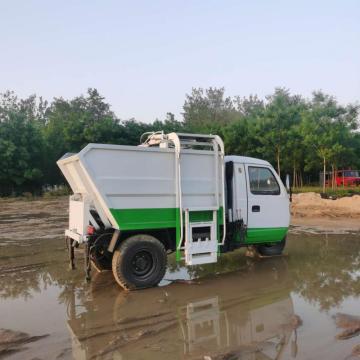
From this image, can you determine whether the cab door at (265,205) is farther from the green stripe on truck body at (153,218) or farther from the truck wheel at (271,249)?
the green stripe on truck body at (153,218)

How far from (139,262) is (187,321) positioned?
194 centimetres

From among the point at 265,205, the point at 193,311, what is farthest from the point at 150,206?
the point at 265,205

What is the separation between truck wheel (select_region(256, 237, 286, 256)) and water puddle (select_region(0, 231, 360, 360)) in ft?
0.92

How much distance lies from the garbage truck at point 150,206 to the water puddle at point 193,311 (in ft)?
1.82

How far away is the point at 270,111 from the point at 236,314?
29.3 m

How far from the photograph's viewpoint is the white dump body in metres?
7.13

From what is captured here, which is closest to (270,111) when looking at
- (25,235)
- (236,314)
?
(25,235)

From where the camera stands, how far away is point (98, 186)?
7039 millimetres

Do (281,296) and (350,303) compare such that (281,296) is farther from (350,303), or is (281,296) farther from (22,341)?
(22,341)

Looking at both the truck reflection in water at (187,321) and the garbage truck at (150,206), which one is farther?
the garbage truck at (150,206)

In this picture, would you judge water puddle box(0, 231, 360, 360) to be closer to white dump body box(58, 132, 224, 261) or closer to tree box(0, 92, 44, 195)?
white dump body box(58, 132, 224, 261)

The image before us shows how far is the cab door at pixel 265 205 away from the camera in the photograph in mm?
9094

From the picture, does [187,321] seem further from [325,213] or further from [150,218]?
[325,213]

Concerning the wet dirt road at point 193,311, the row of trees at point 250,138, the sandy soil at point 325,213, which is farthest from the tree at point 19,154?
the wet dirt road at point 193,311
